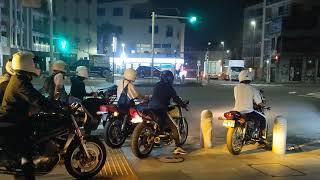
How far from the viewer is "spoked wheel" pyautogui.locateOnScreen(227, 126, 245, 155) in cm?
1002

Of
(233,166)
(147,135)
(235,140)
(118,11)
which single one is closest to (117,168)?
(147,135)

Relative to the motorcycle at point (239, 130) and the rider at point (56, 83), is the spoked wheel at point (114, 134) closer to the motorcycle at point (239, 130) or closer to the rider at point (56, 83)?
the rider at point (56, 83)

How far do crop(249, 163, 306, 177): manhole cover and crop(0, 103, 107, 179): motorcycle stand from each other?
305 cm

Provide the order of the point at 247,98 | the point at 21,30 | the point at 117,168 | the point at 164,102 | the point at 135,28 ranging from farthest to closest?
1. the point at 135,28
2. the point at 21,30
3. the point at 247,98
4. the point at 164,102
5. the point at 117,168

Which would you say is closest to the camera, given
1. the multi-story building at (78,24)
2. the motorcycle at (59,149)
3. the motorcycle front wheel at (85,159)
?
the motorcycle at (59,149)

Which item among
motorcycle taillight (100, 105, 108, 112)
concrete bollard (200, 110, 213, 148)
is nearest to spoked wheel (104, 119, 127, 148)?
motorcycle taillight (100, 105, 108, 112)

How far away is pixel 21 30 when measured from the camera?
59281 mm

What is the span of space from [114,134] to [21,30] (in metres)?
51.9

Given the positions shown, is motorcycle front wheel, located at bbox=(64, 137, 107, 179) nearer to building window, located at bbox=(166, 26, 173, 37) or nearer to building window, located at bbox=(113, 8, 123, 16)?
building window, located at bbox=(166, 26, 173, 37)

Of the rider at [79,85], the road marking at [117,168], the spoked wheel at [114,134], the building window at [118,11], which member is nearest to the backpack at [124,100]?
the spoked wheel at [114,134]

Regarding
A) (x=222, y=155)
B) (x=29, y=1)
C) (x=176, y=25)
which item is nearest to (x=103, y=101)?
(x=222, y=155)

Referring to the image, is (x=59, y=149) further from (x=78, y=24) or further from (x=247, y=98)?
(x=78, y=24)

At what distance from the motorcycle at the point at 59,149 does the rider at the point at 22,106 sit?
6.5 inches

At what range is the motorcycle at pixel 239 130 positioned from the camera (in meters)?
10.0
